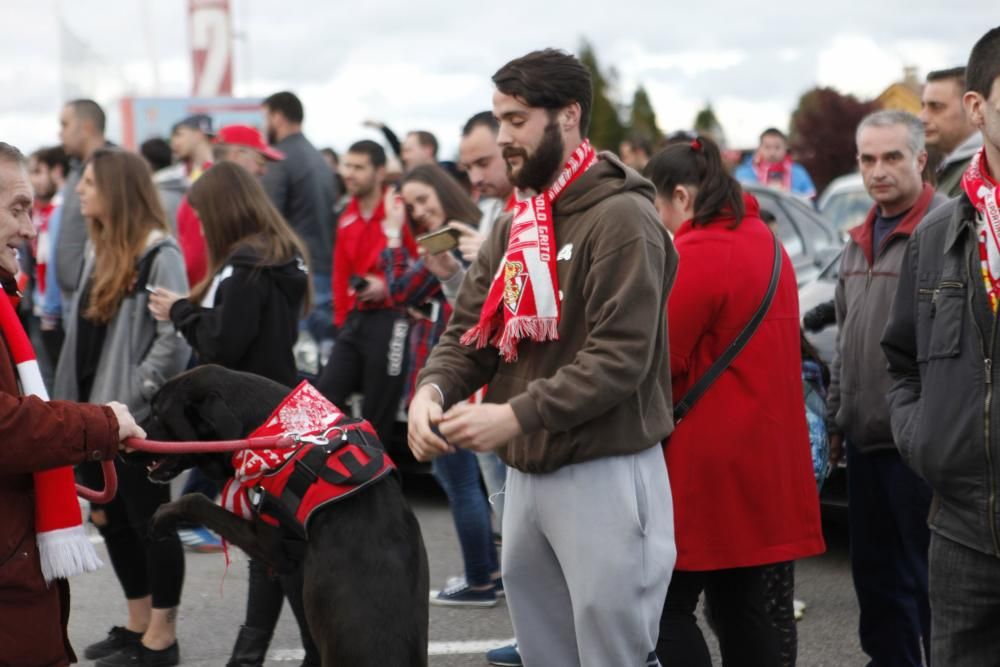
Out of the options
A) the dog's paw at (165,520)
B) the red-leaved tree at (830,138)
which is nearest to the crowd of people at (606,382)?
the dog's paw at (165,520)

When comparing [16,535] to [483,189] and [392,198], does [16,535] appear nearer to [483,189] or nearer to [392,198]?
[483,189]

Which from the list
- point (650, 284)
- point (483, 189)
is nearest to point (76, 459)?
point (650, 284)

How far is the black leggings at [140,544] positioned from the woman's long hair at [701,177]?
233 centimetres

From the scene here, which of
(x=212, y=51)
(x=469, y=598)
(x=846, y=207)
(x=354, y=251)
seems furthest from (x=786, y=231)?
(x=212, y=51)

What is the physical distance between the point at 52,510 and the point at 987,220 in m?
2.36

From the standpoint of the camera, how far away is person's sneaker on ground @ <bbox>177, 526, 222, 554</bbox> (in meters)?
7.09

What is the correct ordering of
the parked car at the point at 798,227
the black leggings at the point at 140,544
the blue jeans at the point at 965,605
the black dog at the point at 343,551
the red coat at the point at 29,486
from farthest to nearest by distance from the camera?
the parked car at the point at 798,227, the black leggings at the point at 140,544, the black dog at the point at 343,551, the blue jeans at the point at 965,605, the red coat at the point at 29,486

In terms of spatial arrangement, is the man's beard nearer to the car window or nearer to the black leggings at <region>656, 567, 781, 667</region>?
the black leggings at <region>656, 567, 781, 667</region>

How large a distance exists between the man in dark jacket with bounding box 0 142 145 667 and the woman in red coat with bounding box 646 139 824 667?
164cm

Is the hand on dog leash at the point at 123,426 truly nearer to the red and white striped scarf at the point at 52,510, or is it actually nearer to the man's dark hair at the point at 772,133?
the red and white striped scarf at the point at 52,510

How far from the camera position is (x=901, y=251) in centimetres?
446

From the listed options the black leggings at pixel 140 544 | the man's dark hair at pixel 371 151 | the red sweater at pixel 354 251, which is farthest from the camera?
the man's dark hair at pixel 371 151

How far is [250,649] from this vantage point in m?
4.72

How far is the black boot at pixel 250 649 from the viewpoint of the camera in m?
4.71
